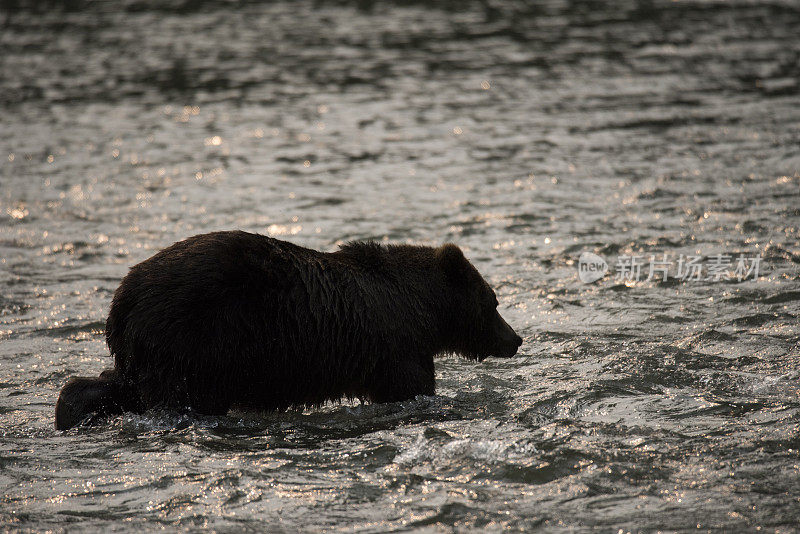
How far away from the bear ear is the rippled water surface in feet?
3.06

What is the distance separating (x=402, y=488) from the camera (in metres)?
5.90

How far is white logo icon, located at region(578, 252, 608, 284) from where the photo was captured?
10.2 metres

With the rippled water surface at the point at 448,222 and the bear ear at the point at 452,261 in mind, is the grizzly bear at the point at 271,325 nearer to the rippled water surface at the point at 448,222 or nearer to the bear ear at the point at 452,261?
the bear ear at the point at 452,261

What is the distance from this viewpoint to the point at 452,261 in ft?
25.1

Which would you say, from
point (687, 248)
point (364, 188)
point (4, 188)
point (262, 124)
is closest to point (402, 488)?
point (687, 248)

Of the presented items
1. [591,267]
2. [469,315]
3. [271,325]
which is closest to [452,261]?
[469,315]

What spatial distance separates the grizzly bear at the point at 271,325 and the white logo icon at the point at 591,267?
2.76m

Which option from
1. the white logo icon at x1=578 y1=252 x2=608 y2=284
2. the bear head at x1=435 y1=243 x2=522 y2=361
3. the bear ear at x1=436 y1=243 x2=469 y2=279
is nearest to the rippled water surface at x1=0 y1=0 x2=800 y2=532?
the white logo icon at x1=578 y1=252 x2=608 y2=284

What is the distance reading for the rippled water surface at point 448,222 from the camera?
591cm

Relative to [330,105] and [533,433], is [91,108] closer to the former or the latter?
[330,105]

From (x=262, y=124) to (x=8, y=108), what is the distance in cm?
508

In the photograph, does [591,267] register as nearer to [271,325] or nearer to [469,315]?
[469,315]

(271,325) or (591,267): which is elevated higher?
(271,325)

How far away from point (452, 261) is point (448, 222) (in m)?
4.35
